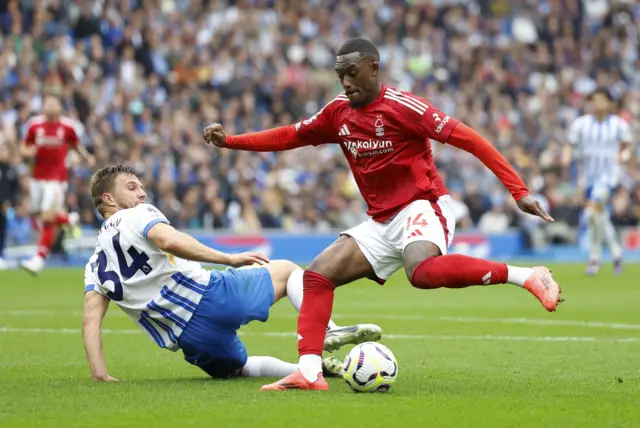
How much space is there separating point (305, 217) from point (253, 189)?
1145mm

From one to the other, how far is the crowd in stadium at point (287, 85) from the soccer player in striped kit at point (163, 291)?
13.4 metres

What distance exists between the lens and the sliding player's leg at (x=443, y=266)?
21.7 ft

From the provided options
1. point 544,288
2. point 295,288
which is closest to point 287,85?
point 295,288

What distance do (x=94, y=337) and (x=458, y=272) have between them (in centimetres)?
222

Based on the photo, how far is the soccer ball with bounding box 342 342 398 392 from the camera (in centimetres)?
670

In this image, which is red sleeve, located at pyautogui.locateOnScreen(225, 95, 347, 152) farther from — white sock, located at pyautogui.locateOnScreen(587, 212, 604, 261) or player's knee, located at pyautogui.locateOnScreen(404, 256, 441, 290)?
white sock, located at pyautogui.locateOnScreen(587, 212, 604, 261)

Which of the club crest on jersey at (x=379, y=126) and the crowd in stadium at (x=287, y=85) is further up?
the crowd in stadium at (x=287, y=85)

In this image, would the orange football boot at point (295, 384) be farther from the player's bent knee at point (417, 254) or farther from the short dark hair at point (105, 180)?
the short dark hair at point (105, 180)

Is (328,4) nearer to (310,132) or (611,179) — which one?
(611,179)

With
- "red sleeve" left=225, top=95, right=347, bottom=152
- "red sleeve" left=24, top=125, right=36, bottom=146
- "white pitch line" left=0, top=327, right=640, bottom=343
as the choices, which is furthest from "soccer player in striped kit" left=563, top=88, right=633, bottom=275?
"red sleeve" left=225, top=95, right=347, bottom=152

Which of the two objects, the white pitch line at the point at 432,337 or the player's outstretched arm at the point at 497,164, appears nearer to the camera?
the player's outstretched arm at the point at 497,164

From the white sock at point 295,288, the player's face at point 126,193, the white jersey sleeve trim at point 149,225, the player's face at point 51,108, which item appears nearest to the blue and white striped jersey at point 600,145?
the player's face at point 51,108

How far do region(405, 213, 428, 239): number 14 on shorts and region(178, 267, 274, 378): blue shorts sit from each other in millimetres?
950

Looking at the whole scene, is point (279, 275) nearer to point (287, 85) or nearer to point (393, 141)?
point (393, 141)
